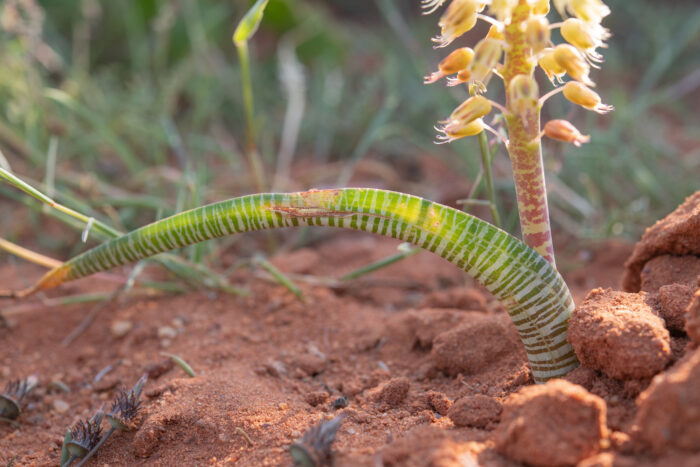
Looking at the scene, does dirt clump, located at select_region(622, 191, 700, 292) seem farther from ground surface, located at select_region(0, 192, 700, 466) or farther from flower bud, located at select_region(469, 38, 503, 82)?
flower bud, located at select_region(469, 38, 503, 82)

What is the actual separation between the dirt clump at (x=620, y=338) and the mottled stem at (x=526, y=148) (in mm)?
143

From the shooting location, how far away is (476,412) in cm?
117

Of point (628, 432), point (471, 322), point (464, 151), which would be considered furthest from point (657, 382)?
point (464, 151)

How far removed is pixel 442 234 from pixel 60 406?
1064 millimetres

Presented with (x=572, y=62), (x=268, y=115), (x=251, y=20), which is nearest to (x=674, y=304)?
(x=572, y=62)

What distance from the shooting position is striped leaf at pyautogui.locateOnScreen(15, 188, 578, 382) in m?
1.17

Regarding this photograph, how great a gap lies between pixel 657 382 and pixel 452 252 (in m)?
0.40

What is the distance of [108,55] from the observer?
13.2ft

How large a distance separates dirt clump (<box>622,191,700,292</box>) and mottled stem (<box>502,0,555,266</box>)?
1.13ft

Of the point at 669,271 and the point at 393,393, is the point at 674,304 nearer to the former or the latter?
the point at 669,271

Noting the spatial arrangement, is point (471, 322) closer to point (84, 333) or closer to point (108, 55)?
point (84, 333)

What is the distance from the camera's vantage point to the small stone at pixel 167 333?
1790 millimetres

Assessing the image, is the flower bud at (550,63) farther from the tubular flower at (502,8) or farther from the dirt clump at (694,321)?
the dirt clump at (694,321)

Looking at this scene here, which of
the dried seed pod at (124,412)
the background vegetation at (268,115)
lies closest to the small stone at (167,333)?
the background vegetation at (268,115)
